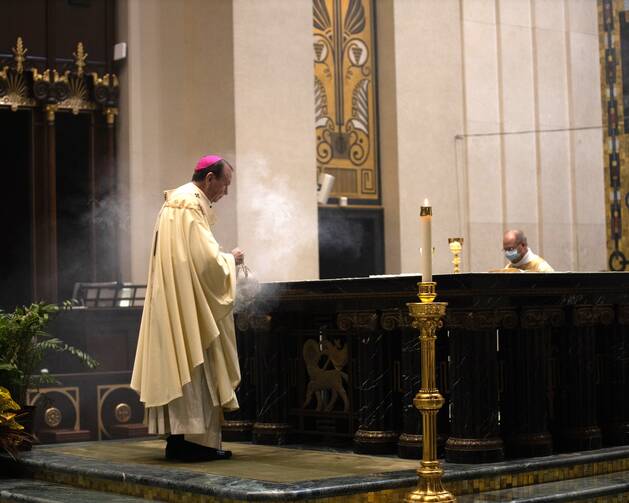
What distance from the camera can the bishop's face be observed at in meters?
7.75

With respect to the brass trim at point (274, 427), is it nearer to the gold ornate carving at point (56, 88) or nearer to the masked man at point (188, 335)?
the masked man at point (188, 335)

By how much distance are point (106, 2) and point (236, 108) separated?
5.66 ft

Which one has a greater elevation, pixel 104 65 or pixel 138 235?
pixel 104 65

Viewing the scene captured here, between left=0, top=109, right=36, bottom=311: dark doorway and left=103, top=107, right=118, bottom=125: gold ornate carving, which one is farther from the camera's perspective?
left=103, top=107, right=118, bottom=125: gold ornate carving

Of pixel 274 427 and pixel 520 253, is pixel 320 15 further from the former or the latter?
pixel 274 427

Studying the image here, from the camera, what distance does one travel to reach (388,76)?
13.4 metres

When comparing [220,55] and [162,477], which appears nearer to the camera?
[162,477]

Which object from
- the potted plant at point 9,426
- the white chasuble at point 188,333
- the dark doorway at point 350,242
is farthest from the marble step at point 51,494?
the dark doorway at point 350,242

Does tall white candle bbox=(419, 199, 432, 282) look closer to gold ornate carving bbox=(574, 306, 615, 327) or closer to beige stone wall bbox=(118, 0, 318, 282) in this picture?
gold ornate carving bbox=(574, 306, 615, 327)

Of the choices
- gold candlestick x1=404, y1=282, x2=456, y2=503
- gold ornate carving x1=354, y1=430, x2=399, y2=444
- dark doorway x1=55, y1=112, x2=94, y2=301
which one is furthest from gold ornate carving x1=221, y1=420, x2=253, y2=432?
dark doorway x1=55, y1=112, x2=94, y2=301

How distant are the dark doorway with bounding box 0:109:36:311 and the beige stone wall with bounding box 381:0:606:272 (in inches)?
150

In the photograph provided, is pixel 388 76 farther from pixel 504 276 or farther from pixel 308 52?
pixel 504 276

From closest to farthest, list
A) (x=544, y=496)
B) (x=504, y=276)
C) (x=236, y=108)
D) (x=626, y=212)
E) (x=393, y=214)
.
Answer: (x=544, y=496), (x=504, y=276), (x=236, y=108), (x=393, y=214), (x=626, y=212)

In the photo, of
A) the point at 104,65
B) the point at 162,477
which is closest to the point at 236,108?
the point at 104,65
